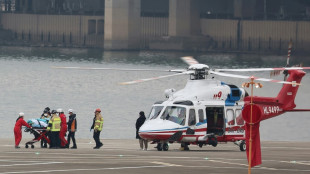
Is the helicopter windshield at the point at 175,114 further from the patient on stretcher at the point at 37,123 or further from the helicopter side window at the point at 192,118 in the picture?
the patient on stretcher at the point at 37,123

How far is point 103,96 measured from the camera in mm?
78250

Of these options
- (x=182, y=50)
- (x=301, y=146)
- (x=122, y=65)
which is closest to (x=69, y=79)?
(x=122, y=65)

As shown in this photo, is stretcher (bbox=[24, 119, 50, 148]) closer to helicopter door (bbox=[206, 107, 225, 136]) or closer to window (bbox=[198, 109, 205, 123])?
window (bbox=[198, 109, 205, 123])

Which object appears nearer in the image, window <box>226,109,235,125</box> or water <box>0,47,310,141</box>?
window <box>226,109,235,125</box>

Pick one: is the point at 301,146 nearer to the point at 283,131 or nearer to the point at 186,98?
the point at 186,98

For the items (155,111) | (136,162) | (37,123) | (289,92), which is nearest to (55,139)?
(37,123)

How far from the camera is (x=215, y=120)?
103 feet

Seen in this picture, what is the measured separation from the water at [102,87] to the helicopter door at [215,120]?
Answer: 1782 centimetres

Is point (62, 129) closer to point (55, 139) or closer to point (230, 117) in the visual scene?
point (55, 139)

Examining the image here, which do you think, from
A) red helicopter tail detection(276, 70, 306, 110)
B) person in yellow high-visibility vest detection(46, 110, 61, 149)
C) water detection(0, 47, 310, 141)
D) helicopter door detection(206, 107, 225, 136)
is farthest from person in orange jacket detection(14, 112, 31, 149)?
water detection(0, 47, 310, 141)

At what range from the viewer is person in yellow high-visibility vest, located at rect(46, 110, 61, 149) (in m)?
29.9

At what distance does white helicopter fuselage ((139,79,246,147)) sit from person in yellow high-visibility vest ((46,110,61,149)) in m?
2.90

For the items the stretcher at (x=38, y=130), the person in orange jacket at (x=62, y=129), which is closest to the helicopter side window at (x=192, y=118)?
the person in orange jacket at (x=62, y=129)

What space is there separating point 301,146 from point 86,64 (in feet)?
281
